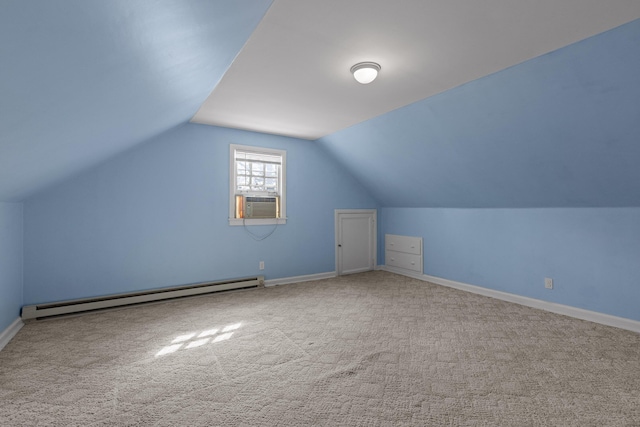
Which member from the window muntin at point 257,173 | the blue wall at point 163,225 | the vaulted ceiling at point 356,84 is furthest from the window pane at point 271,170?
the vaulted ceiling at point 356,84

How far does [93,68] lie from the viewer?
1.47 meters

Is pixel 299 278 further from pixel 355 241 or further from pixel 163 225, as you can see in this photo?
pixel 163 225

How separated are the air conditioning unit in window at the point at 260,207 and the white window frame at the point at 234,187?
0.22 feet

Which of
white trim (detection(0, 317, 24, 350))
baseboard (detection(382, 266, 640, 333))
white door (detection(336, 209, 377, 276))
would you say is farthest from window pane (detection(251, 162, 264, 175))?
baseboard (detection(382, 266, 640, 333))

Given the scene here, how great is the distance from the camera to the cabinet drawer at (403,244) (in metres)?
5.42

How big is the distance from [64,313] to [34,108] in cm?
303

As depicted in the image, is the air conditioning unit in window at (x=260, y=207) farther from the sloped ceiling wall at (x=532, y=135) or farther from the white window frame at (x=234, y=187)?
the sloped ceiling wall at (x=532, y=135)

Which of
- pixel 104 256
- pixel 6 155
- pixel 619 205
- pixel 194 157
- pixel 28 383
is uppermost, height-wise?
pixel 194 157

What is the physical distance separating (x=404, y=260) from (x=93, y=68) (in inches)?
206

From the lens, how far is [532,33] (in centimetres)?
215

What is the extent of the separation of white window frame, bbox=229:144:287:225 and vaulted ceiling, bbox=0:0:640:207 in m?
0.63

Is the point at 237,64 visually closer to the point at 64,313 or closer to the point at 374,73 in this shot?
the point at 374,73

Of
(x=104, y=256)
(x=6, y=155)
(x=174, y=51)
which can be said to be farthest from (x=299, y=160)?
(x=6, y=155)

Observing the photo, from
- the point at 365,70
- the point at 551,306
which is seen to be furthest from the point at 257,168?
the point at 551,306
